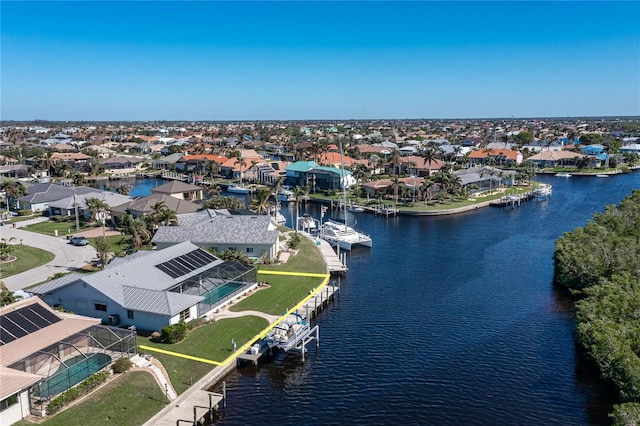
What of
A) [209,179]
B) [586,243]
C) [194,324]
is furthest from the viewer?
[209,179]

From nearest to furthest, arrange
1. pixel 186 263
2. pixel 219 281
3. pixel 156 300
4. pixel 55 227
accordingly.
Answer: pixel 156 300
pixel 219 281
pixel 186 263
pixel 55 227

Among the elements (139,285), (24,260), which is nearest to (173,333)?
(139,285)

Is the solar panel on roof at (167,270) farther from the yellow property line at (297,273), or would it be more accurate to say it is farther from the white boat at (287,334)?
the yellow property line at (297,273)

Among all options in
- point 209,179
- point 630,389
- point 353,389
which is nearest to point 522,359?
point 630,389

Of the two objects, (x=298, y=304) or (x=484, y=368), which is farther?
(x=298, y=304)

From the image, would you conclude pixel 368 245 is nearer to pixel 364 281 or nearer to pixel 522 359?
pixel 364 281

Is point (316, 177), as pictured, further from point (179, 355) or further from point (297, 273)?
point (179, 355)

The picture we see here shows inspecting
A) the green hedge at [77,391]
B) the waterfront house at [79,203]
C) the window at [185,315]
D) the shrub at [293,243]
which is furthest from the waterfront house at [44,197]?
the green hedge at [77,391]
